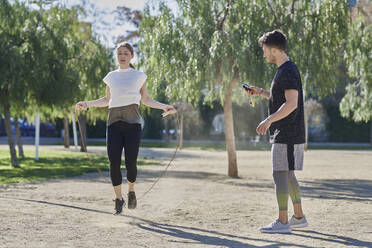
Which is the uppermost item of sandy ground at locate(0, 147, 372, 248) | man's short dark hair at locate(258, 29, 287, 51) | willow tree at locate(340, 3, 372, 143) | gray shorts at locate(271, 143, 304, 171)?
willow tree at locate(340, 3, 372, 143)

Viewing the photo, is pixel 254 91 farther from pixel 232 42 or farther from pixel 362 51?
pixel 362 51

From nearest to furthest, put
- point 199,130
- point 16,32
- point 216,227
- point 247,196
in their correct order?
point 216,227
point 247,196
point 16,32
point 199,130

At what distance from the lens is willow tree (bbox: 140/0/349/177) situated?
11.0 m

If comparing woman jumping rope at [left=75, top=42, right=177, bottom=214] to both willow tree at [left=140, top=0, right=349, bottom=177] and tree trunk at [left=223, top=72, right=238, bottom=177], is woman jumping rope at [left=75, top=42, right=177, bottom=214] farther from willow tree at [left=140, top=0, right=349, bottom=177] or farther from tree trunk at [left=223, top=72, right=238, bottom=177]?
tree trunk at [left=223, top=72, right=238, bottom=177]

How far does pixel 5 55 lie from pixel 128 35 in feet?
91.6

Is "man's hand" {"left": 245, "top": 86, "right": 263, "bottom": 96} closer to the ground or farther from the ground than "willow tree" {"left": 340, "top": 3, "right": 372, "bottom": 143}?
closer to the ground

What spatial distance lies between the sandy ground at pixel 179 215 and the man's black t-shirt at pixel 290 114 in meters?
0.96

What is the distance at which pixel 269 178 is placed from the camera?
12422 mm

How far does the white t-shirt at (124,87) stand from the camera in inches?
218

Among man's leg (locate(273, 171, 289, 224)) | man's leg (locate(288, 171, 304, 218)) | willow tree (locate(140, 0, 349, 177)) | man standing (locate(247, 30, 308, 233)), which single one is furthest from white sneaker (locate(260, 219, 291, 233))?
willow tree (locate(140, 0, 349, 177))

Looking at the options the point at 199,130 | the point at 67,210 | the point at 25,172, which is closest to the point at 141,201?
the point at 67,210

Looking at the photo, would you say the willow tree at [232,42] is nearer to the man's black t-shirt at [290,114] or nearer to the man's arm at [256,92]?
the man's arm at [256,92]

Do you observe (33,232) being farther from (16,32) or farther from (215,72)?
(16,32)

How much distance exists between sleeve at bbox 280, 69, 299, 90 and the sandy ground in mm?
1441
